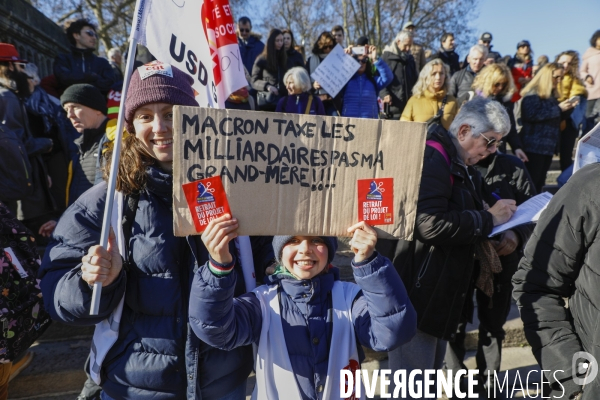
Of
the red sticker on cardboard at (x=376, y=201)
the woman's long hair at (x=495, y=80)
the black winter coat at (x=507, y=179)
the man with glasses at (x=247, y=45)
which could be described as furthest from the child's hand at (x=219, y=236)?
the man with glasses at (x=247, y=45)

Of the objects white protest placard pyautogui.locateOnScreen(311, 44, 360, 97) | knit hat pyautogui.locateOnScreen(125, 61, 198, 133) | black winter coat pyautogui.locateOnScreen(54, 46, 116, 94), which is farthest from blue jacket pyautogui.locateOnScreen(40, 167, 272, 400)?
white protest placard pyautogui.locateOnScreen(311, 44, 360, 97)

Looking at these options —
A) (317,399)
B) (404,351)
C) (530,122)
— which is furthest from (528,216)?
(530,122)

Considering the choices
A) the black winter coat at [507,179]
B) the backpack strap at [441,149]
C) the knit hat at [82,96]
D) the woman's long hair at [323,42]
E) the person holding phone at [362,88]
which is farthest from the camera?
the woman's long hair at [323,42]

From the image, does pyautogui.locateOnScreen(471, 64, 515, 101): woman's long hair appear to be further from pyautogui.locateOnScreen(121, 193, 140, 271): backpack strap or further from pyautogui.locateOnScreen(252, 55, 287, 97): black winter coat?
pyautogui.locateOnScreen(121, 193, 140, 271): backpack strap

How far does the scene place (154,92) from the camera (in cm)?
170

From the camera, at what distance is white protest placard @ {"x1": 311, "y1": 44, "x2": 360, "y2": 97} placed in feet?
19.5

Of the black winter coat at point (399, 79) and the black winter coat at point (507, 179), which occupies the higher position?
the black winter coat at point (399, 79)

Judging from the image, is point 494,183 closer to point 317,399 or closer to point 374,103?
point 317,399

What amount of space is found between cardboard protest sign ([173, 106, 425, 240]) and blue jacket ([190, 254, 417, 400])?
0.18m

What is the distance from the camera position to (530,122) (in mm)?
5828

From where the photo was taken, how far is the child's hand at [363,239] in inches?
63.0

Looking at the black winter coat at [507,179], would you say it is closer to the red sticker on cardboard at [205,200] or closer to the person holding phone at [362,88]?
the red sticker on cardboard at [205,200]

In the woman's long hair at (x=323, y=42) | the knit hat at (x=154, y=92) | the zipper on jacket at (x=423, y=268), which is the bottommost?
the zipper on jacket at (x=423, y=268)

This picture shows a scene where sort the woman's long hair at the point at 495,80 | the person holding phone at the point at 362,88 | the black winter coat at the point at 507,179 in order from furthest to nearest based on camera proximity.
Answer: the person holding phone at the point at 362,88 < the woman's long hair at the point at 495,80 < the black winter coat at the point at 507,179
